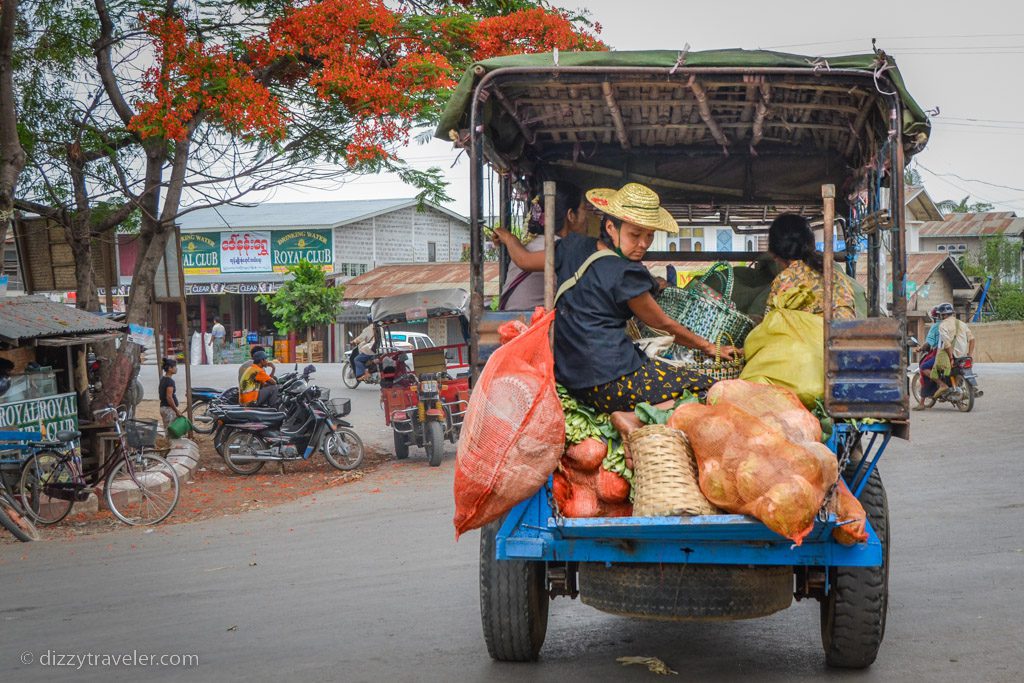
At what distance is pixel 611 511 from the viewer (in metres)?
4.57

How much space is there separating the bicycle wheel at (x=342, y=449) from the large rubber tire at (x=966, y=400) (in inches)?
389

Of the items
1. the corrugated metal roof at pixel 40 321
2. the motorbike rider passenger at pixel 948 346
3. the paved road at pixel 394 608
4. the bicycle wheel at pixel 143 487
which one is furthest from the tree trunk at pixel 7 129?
the motorbike rider passenger at pixel 948 346

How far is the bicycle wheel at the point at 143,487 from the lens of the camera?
1009 centimetres

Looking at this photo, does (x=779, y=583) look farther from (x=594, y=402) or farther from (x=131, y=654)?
(x=131, y=654)

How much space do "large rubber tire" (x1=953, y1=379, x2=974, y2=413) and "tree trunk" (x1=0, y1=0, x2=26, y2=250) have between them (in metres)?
14.1

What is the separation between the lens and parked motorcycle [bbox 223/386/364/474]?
44.2ft

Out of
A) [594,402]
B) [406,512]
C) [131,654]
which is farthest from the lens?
[406,512]

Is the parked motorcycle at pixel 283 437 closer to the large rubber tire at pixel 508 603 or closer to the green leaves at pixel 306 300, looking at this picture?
the large rubber tire at pixel 508 603

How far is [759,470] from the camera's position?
3951 mm

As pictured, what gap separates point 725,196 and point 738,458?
Result: 417cm

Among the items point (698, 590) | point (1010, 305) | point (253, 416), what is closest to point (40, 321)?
point (253, 416)

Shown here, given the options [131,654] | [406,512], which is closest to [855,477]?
[131,654]

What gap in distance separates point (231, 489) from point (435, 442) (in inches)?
102

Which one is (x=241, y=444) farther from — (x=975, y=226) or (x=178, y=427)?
(x=975, y=226)
